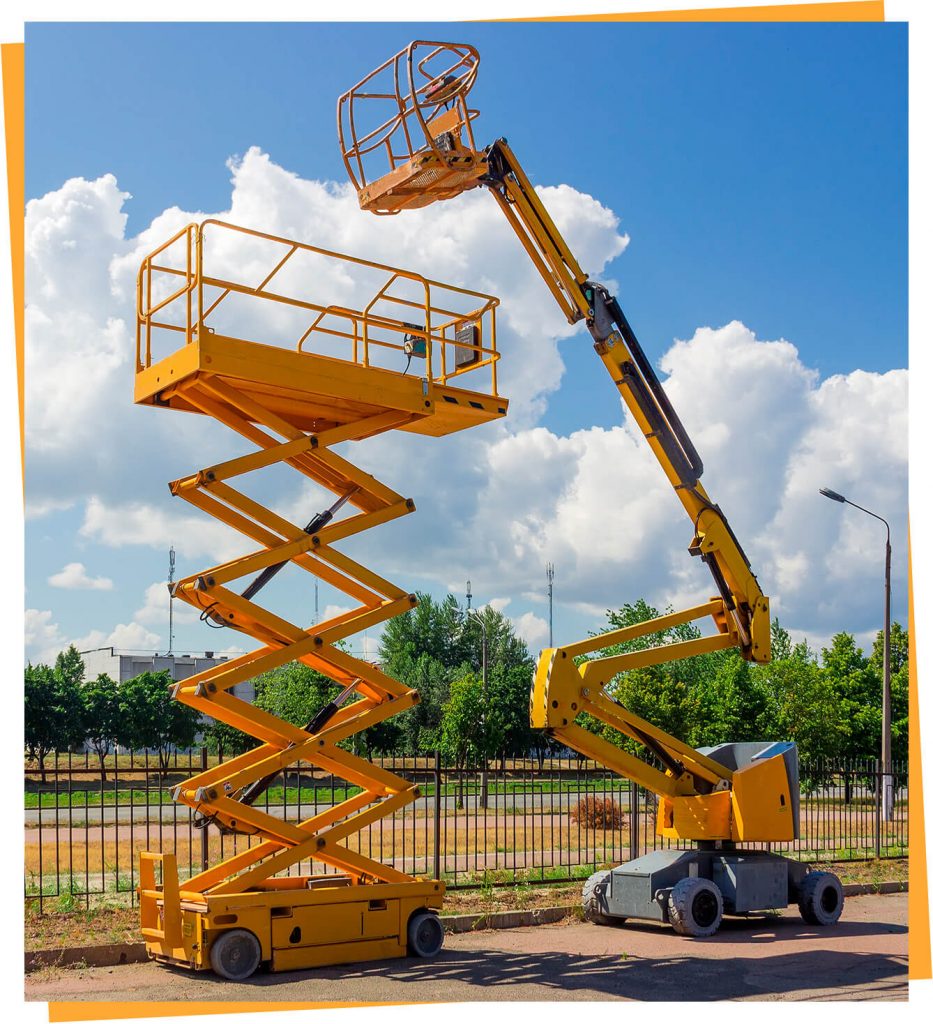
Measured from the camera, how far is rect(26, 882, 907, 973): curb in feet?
38.1

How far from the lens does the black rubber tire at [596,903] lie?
14641mm

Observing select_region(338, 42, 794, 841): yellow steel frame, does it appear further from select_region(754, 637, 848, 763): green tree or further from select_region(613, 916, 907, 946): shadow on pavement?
select_region(754, 637, 848, 763): green tree

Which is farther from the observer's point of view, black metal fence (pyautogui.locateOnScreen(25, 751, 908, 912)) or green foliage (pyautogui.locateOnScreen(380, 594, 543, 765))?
green foliage (pyautogui.locateOnScreen(380, 594, 543, 765))

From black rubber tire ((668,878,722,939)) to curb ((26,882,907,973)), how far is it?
1.77 metres

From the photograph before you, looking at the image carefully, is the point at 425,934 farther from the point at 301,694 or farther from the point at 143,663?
the point at 143,663

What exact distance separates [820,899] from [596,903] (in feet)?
9.33

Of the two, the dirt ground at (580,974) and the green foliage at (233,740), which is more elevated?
the dirt ground at (580,974)

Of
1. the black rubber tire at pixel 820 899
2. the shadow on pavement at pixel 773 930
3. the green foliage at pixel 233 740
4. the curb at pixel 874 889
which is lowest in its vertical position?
the green foliage at pixel 233 740

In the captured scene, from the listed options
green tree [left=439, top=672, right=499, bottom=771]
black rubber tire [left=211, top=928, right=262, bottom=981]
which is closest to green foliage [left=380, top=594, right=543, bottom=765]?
green tree [left=439, top=672, right=499, bottom=771]

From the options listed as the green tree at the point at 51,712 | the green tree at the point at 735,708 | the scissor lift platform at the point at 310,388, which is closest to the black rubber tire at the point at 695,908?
the scissor lift platform at the point at 310,388

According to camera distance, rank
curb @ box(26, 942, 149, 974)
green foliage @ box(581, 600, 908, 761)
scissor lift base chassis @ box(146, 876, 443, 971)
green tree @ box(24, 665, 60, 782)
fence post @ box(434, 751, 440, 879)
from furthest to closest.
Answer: green tree @ box(24, 665, 60, 782), green foliage @ box(581, 600, 908, 761), fence post @ box(434, 751, 440, 879), curb @ box(26, 942, 149, 974), scissor lift base chassis @ box(146, 876, 443, 971)

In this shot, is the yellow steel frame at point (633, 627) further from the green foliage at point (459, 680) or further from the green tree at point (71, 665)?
the green tree at point (71, 665)

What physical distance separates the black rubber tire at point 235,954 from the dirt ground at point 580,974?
128mm

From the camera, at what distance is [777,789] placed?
48.2 ft
